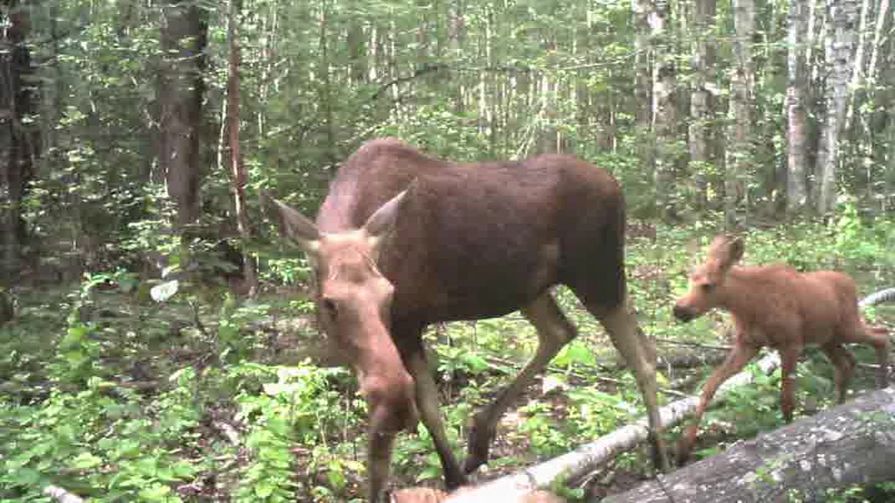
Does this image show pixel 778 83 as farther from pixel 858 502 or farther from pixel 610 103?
pixel 858 502

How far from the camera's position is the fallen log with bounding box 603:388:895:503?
458cm

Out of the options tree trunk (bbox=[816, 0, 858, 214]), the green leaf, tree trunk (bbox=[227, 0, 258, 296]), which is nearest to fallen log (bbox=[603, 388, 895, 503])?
the green leaf

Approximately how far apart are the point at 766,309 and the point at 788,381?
21.8 inches

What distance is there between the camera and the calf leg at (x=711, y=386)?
5.91 metres

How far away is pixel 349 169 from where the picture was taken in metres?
5.32

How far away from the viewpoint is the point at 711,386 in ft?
19.8

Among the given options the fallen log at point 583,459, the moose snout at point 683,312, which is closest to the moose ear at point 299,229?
the fallen log at point 583,459

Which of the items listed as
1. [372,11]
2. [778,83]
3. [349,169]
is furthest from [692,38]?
[778,83]

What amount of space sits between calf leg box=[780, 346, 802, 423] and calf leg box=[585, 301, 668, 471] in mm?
887

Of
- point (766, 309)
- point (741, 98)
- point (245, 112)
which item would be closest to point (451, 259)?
point (766, 309)

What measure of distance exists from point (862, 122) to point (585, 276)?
24.1 meters

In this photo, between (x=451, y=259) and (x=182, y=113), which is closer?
(x=451, y=259)

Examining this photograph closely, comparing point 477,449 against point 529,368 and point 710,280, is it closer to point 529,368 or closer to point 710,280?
point 529,368

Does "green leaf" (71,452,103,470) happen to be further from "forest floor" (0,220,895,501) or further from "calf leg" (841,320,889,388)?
"calf leg" (841,320,889,388)
